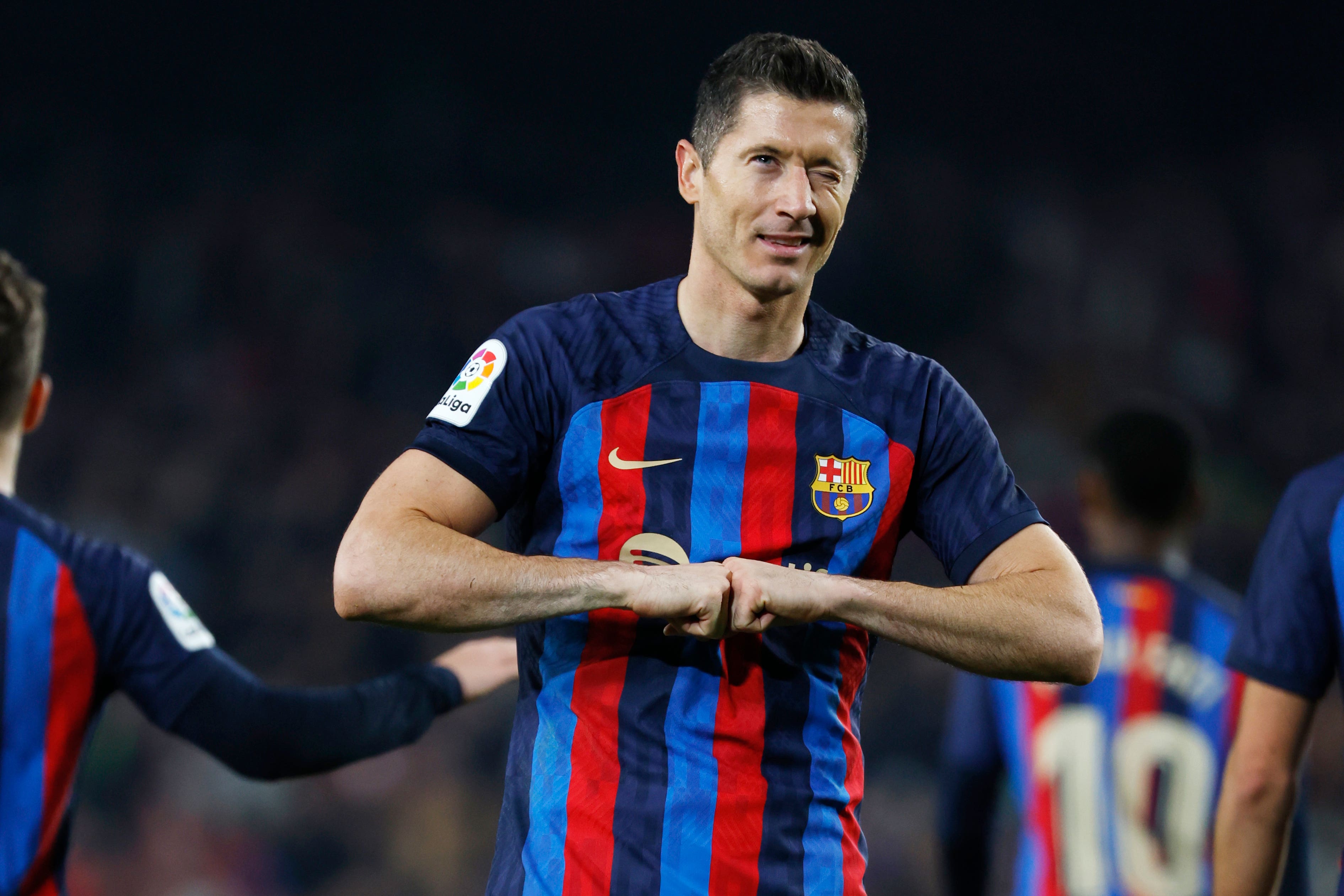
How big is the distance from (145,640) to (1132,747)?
2.54 meters

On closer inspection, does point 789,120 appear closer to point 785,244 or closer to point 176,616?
point 785,244

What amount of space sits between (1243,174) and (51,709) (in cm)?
934

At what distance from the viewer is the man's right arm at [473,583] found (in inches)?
77.9

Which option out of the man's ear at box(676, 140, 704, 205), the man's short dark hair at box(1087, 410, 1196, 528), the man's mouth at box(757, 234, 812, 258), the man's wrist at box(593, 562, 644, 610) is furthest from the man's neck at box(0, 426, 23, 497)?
the man's short dark hair at box(1087, 410, 1196, 528)

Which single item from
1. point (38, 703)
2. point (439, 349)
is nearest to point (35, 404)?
A: point (38, 703)

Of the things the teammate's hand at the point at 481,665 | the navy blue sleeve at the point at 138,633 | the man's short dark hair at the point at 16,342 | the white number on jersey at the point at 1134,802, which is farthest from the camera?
the white number on jersey at the point at 1134,802

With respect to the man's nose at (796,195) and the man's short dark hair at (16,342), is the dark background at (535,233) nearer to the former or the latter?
the man's short dark hair at (16,342)

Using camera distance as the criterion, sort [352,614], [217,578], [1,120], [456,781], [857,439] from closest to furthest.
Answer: [352,614] < [857,439] < [456,781] < [217,578] < [1,120]

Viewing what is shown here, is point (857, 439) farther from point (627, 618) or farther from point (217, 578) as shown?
point (217, 578)

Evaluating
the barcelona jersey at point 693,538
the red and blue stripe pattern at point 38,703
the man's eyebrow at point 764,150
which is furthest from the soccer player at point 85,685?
the man's eyebrow at point 764,150

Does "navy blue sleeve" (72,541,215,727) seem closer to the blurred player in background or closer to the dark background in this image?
the blurred player in background

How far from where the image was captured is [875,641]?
8.07ft

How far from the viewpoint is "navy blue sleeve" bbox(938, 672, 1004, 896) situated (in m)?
3.62

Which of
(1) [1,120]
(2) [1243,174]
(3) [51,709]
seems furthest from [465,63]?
(3) [51,709]
